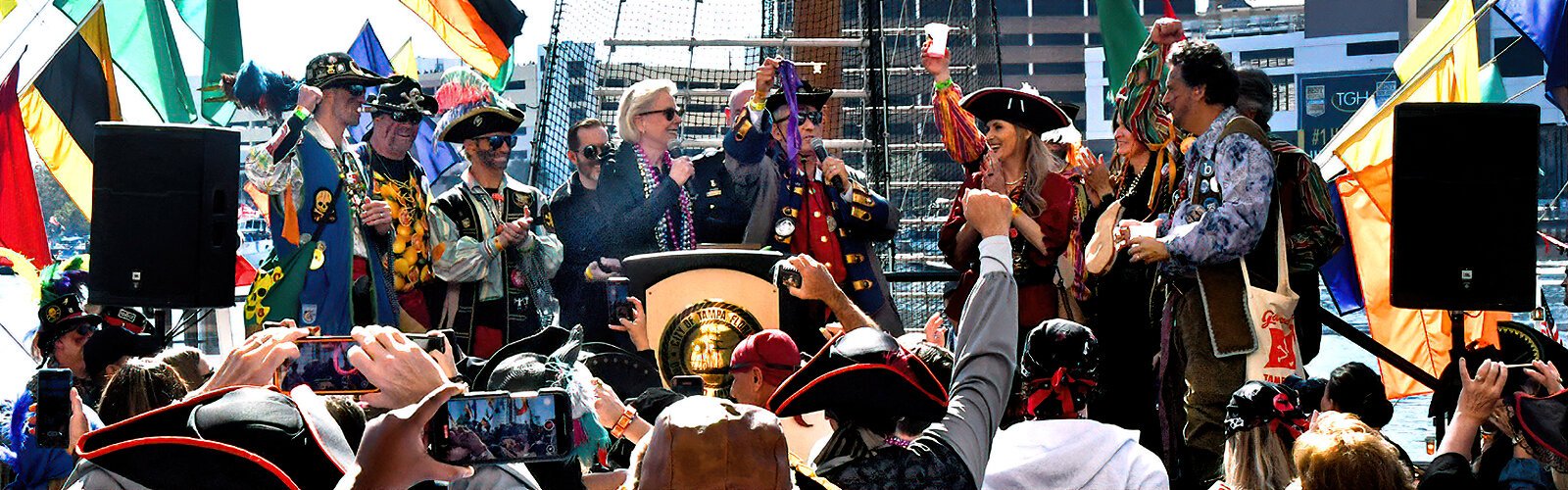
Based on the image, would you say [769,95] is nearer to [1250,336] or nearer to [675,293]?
A: [675,293]

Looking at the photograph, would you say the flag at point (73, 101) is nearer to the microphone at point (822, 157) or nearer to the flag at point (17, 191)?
the flag at point (17, 191)

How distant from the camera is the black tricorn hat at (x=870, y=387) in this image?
3.56 metres

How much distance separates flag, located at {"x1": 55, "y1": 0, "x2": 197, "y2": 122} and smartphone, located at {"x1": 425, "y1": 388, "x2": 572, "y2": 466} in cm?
877

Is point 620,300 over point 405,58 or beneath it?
beneath

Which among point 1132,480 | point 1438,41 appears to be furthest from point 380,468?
point 1438,41

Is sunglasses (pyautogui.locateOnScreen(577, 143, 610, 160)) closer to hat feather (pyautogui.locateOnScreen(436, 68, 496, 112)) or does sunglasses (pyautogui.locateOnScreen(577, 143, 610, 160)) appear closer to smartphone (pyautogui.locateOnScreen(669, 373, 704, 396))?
hat feather (pyautogui.locateOnScreen(436, 68, 496, 112))

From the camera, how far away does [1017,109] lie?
22.2 feet

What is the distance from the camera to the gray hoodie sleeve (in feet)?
12.1

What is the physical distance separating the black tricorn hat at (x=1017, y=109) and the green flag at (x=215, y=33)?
5936mm

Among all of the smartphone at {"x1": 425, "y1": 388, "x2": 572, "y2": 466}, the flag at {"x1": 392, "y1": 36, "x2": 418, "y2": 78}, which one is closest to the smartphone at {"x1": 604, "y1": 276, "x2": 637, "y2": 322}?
the smartphone at {"x1": 425, "y1": 388, "x2": 572, "y2": 466}

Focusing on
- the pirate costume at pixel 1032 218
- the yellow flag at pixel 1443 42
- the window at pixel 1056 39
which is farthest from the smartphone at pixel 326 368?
the window at pixel 1056 39

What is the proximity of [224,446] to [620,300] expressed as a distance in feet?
11.1

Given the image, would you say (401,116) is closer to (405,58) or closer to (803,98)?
(803,98)

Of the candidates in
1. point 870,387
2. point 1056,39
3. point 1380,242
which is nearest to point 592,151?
point 1380,242
